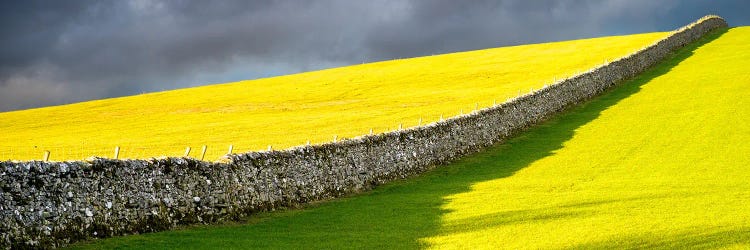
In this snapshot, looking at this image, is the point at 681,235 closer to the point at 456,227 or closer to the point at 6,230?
the point at 456,227

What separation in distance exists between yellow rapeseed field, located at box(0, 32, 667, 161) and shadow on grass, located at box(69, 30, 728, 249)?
10.6 m

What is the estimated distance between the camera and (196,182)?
1989 cm

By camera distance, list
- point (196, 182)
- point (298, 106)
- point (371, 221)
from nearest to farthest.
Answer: point (196, 182)
point (371, 221)
point (298, 106)

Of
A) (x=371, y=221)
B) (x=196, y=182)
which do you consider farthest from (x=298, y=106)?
(x=196, y=182)

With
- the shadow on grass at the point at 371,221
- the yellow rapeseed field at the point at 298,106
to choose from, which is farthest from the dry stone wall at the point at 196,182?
the yellow rapeseed field at the point at 298,106

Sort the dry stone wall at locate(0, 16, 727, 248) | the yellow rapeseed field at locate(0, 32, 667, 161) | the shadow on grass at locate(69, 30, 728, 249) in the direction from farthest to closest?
the yellow rapeseed field at locate(0, 32, 667, 161) → the shadow on grass at locate(69, 30, 728, 249) → the dry stone wall at locate(0, 16, 727, 248)

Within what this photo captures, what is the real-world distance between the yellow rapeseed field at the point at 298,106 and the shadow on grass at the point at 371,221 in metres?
10.6

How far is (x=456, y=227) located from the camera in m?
19.6

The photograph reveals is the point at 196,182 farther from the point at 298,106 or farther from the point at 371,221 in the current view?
the point at 298,106

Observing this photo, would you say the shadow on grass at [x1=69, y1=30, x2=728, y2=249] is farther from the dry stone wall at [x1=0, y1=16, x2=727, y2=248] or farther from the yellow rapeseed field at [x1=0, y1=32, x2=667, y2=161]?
the yellow rapeseed field at [x1=0, y1=32, x2=667, y2=161]

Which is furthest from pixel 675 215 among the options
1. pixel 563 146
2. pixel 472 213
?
pixel 563 146

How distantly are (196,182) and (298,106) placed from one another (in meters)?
39.7

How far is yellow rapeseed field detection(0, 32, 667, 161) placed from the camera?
41531 millimetres

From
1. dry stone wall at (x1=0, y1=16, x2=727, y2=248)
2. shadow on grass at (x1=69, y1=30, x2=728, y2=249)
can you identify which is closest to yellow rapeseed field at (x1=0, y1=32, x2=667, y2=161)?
dry stone wall at (x1=0, y1=16, x2=727, y2=248)
